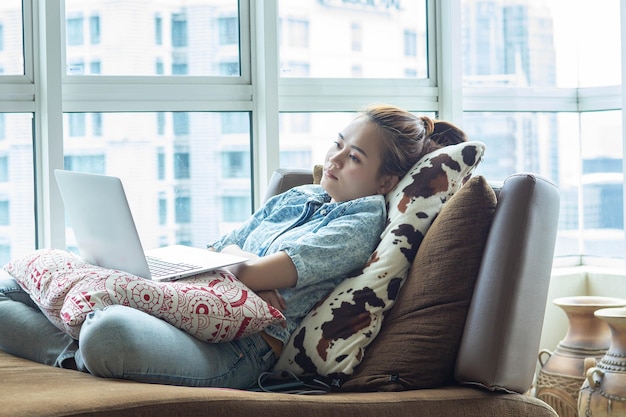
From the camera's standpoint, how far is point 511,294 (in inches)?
62.4

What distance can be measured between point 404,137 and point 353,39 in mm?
1320

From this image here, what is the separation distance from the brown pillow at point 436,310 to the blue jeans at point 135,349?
226 mm

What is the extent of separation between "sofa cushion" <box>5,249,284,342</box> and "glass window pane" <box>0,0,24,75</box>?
1237mm

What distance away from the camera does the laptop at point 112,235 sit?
5.33ft

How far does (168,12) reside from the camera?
2.99 meters

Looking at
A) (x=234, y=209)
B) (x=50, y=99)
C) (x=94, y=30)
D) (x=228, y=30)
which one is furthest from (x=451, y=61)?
(x=50, y=99)

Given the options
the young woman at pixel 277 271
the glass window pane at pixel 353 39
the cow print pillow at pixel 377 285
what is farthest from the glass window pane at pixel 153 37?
the cow print pillow at pixel 377 285

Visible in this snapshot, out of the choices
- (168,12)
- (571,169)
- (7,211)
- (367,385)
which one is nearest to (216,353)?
(367,385)

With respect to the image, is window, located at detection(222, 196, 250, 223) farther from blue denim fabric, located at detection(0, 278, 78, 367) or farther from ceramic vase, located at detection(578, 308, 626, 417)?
ceramic vase, located at detection(578, 308, 626, 417)

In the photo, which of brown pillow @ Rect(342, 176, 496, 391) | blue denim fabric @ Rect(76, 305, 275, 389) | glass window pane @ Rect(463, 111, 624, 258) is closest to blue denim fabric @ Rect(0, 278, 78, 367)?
blue denim fabric @ Rect(76, 305, 275, 389)

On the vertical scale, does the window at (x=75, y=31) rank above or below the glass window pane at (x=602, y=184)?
above

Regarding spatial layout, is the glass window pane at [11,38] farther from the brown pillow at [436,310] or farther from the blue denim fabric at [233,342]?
the brown pillow at [436,310]

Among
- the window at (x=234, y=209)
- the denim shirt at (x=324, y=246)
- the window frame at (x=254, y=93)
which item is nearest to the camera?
the denim shirt at (x=324, y=246)

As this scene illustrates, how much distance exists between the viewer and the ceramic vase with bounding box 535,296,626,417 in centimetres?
261
